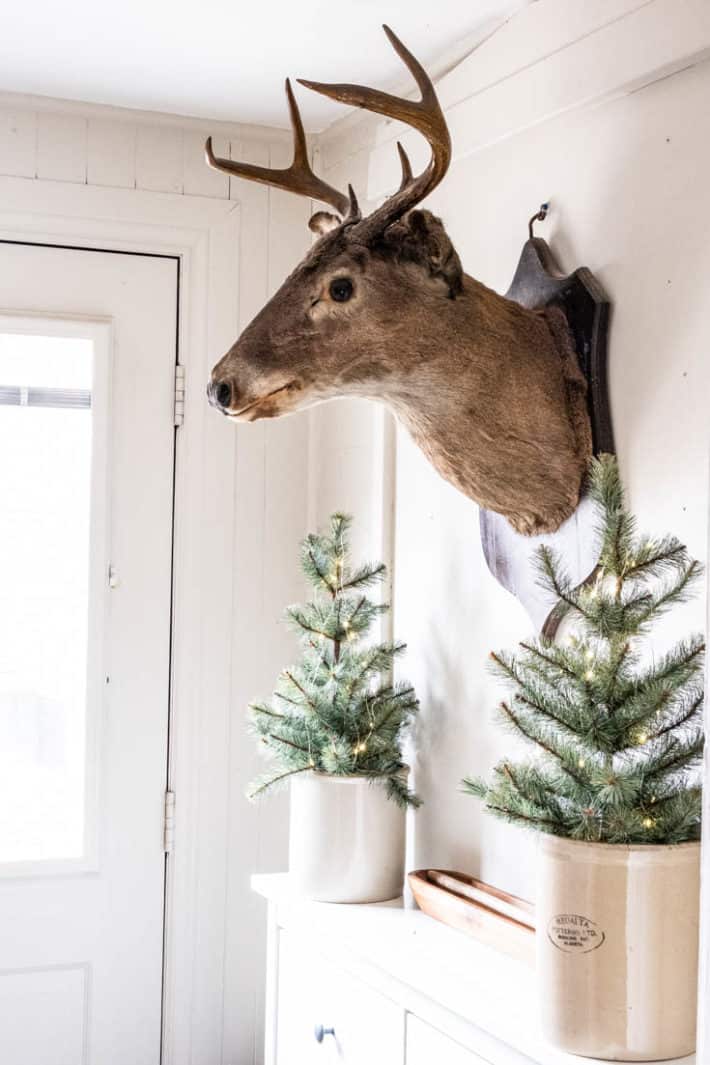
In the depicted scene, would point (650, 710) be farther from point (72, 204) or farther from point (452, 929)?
point (72, 204)

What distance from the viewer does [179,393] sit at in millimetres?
2889

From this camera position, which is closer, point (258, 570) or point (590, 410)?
point (590, 410)

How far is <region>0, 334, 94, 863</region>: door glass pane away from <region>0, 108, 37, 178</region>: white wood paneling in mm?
356

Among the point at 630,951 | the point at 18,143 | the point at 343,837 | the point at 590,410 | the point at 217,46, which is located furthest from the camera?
the point at 18,143

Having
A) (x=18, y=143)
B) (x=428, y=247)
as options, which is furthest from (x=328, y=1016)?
(x=18, y=143)

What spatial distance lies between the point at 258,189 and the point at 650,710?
1849 mm

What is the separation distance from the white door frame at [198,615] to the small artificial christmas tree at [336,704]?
1.81ft

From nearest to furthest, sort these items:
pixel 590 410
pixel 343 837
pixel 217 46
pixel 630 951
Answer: pixel 630 951 < pixel 590 410 < pixel 343 837 < pixel 217 46

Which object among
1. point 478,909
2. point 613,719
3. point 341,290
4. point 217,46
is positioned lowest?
point 478,909

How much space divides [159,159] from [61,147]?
8.5 inches

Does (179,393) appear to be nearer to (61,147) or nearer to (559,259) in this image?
(61,147)

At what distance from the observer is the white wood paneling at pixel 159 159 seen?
2852mm

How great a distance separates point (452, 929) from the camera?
6.84ft

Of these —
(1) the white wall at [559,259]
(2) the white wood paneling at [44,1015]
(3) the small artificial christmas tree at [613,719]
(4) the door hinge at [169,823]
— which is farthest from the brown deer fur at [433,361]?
(2) the white wood paneling at [44,1015]
